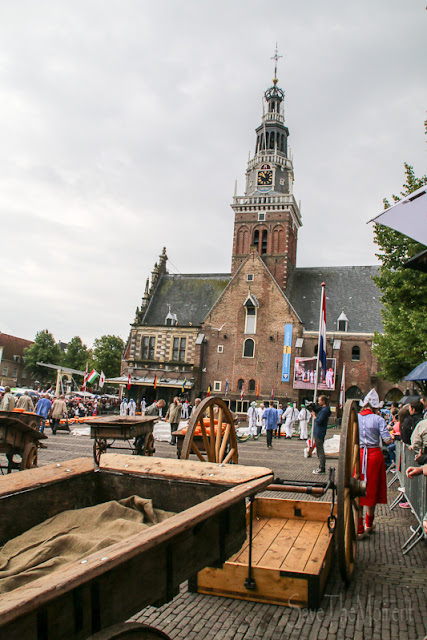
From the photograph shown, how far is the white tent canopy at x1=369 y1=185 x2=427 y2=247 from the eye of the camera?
6.10 m

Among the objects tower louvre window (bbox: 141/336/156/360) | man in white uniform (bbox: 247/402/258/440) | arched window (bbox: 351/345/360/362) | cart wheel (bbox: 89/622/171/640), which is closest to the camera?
cart wheel (bbox: 89/622/171/640)

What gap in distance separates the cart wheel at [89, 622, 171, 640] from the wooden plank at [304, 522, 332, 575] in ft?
8.05

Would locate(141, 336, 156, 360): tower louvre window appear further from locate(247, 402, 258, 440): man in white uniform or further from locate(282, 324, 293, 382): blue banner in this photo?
locate(247, 402, 258, 440): man in white uniform

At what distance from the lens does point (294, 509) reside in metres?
6.06

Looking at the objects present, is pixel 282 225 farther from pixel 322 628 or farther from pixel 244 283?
pixel 322 628

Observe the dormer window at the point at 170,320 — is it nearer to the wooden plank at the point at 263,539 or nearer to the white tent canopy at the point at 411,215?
the white tent canopy at the point at 411,215

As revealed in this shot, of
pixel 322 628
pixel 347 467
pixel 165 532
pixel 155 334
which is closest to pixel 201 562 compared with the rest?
pixel 165 532

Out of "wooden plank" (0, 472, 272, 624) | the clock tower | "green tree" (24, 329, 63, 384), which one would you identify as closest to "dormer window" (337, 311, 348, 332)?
the clock tower

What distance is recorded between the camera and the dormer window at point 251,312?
40.3 m

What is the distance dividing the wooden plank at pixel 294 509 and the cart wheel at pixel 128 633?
4.08 m

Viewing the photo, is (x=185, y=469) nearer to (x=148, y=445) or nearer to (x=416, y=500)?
(x=416, y=500)

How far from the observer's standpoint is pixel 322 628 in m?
3.88

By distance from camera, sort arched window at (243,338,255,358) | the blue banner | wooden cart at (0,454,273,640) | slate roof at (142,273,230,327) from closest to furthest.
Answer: wooden cart at (0,454,273,640)
the blue banner
arched window at (243,338,255,358)
slate roof at (142,273,230,327)

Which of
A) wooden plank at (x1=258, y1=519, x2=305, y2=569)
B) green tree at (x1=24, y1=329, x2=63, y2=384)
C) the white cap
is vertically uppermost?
green tree at (x1=24, y1=329, x2=63, y2=384)
